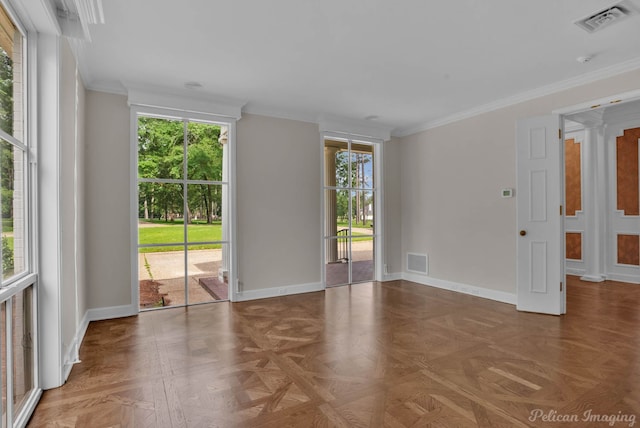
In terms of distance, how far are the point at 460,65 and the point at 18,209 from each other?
3859mm

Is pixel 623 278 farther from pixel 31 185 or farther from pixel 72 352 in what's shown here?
pixel 31 185

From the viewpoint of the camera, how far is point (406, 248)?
648 centimetres

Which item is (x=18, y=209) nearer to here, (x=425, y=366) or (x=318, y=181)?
(x=425, y=366)

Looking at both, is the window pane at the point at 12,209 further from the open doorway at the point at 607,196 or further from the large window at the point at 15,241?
the open doorway at the point at 607,196

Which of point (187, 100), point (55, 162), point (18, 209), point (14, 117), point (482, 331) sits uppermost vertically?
point (187, 100)

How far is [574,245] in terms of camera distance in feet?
22.4

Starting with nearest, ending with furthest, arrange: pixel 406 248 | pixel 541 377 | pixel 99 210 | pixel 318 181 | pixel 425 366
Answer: pixel 541 377 → pixel 425 366 → pixel 99 210 → pixel 318 181 → pixel 406 248

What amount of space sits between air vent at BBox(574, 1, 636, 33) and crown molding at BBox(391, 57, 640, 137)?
41.8 inches

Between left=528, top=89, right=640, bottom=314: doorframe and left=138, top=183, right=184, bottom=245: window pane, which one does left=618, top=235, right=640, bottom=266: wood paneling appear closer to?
left=528, top=89, right=640, bottom=314: doorframe

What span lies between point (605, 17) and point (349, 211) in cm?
405

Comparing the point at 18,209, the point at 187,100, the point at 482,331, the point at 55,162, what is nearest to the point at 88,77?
the point at 187,100

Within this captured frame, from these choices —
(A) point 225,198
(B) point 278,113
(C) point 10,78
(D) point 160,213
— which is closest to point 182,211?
(D) point 160,213

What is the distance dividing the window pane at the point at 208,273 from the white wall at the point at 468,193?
3198 millimetres

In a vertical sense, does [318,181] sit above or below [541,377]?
above
